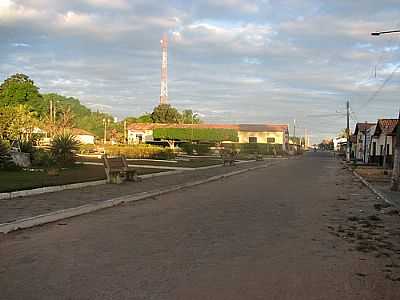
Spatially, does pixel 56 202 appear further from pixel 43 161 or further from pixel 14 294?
pixel 43 161

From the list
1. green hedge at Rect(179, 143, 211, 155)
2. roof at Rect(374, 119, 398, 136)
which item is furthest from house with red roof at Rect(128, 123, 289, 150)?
roof at Rect(374, 119, 398, 136)

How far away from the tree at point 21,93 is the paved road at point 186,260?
82.3 metres

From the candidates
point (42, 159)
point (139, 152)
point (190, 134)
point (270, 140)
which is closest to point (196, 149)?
point (190, 134)

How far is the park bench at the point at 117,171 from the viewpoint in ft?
61.2

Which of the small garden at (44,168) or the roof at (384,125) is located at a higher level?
the roof at (384,125)

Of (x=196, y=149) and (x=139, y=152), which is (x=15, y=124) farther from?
(x=196, y=149)

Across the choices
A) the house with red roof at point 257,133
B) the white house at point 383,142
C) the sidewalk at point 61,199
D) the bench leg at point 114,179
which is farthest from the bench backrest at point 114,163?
the house with red roof at point 257,133

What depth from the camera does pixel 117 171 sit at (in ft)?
62.1

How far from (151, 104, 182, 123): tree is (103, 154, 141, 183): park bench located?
9269 cm

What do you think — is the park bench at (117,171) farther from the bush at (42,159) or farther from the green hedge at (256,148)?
the green hedge at (256,148)

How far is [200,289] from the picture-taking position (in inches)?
230

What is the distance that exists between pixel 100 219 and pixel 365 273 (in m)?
6.02

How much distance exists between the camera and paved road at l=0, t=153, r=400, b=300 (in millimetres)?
5812

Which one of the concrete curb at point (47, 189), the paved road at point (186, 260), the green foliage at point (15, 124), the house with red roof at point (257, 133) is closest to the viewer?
the paved road at point (186, 260)
